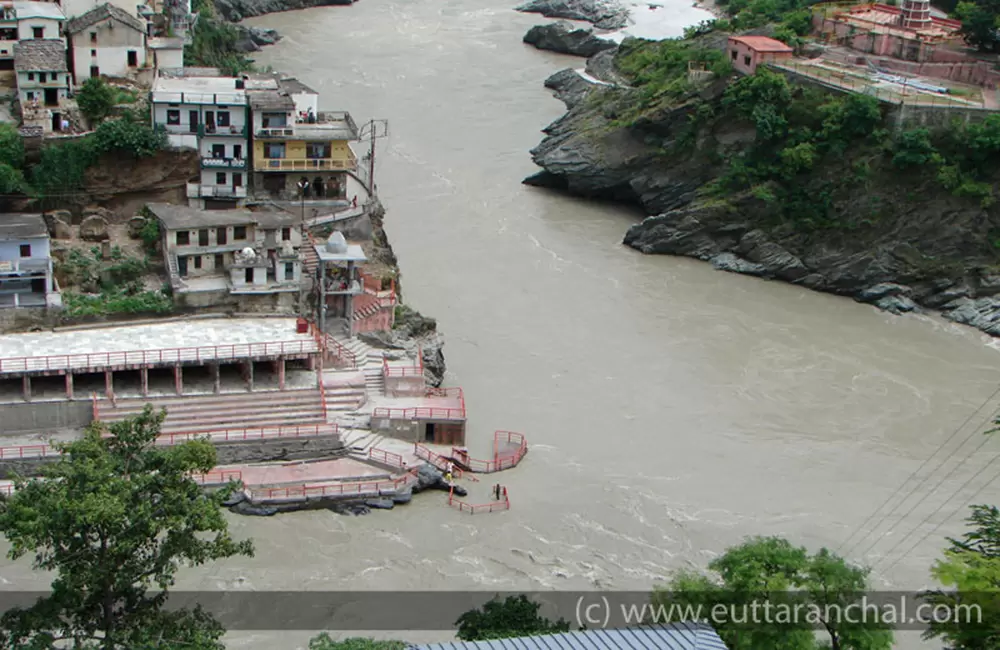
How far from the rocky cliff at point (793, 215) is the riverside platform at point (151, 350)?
22532 millimetres

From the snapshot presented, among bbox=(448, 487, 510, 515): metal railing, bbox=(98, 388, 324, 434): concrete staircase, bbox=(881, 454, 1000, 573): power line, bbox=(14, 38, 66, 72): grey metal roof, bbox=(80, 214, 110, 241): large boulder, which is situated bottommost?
bbox=(881, 454, 1000, 573): power line

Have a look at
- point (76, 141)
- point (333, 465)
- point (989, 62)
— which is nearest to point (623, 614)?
point (333, 465)

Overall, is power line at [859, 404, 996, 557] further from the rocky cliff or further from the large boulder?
the large boulder

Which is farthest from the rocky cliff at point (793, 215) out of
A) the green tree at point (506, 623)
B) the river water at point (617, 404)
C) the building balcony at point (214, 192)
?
the green tree at point (506, 623)

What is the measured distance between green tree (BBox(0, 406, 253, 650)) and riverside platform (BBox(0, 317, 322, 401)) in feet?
43.4

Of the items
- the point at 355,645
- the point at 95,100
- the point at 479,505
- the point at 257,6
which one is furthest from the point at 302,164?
the point at 257,6

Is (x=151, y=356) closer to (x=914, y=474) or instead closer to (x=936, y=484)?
(x=914, y=474)

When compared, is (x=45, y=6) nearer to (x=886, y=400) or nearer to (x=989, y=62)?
(x=886, y=400)

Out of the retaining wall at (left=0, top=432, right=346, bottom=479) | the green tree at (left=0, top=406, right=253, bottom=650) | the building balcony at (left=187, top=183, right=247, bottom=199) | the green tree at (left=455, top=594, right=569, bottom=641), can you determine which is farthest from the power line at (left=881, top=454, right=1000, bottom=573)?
the building balcony at (left=187, top=183, right=247, bottom=199)

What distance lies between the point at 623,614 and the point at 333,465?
426 inches

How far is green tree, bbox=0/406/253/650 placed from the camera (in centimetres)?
2620

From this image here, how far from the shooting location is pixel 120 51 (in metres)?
54.4

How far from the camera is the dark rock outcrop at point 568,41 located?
9694cm

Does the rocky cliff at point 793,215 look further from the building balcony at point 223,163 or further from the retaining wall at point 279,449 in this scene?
the retaining wall at point 279,449
